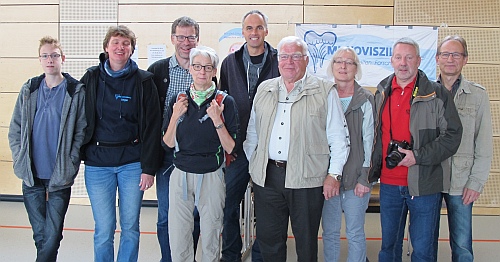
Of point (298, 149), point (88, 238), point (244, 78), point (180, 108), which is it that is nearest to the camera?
point (298, 149)

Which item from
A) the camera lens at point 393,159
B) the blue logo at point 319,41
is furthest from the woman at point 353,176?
the blue logo at point 319,41

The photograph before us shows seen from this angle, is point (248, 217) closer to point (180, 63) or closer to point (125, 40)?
point (180, 63)

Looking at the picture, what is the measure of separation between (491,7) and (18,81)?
19.0ft

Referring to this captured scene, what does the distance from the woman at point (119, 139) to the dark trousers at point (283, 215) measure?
741 mm

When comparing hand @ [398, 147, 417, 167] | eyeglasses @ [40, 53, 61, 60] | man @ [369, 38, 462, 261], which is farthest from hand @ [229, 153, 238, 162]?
eyeglasses @ [40, 53, 61, 60]

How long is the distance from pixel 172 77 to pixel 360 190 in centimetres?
144

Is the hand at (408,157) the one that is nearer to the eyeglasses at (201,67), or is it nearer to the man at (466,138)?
the man at (466,138)

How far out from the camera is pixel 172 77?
9.59 ft

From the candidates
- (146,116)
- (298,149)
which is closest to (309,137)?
(298,149)

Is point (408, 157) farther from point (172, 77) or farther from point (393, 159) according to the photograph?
point (172, 77)

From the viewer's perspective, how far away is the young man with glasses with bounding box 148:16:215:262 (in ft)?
9.41

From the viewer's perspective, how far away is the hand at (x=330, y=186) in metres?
2.41

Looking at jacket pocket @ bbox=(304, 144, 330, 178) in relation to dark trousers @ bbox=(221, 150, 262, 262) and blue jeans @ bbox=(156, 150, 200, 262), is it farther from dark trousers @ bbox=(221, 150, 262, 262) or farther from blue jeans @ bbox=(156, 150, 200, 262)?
blue jeans @ bbox=(156, 150, 200, 262)

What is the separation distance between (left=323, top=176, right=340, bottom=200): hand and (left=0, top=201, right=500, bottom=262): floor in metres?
1.25
